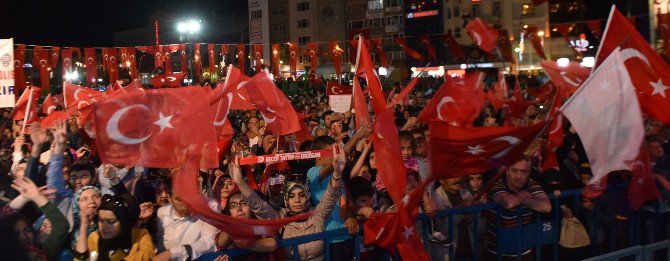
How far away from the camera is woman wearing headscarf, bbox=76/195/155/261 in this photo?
4430mm

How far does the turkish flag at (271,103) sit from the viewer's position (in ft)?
23.7

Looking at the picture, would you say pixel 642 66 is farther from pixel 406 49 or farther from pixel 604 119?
pixel 406 49

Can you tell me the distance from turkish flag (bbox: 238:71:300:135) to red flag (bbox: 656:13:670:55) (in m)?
8.46

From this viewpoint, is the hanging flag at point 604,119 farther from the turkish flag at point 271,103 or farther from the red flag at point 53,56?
the red flag at point 53,56

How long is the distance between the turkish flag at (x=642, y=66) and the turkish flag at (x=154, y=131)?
3.66 m

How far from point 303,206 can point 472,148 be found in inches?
55.7

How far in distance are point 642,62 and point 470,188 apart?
2.06 metres

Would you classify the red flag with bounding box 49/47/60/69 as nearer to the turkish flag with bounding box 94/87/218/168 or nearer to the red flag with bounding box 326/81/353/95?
the red flag with bounding box 326/81/353/95

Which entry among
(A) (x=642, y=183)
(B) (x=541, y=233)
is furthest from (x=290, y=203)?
(A) (x=642, y=183)

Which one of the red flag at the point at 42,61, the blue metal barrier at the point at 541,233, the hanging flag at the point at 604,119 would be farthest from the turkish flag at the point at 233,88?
the red flag at the point at 42,61

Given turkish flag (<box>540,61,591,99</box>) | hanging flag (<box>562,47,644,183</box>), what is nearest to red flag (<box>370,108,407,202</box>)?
hanging flag (<box>562,47,644,183</box>)

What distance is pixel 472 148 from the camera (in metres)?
4.71

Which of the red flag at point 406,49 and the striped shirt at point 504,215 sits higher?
the red flag at point 406,49


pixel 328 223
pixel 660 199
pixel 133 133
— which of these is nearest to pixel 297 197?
pixel 328 223
